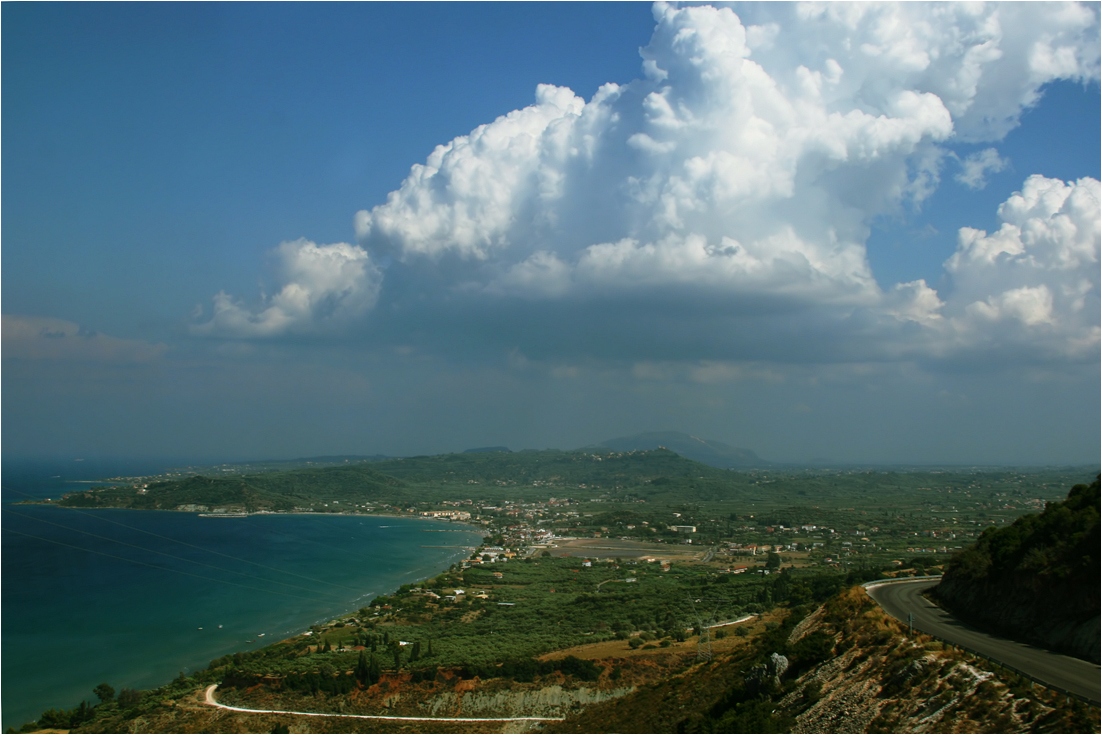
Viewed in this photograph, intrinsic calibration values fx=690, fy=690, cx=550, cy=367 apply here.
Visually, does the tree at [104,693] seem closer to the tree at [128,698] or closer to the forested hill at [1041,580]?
the tree at [128,698]

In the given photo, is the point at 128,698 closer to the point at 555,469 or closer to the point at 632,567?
the point at 632,567

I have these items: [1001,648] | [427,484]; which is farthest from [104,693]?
[427,484]

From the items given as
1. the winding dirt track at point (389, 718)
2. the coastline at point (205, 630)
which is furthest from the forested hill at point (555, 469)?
the winding dirt track at point (389, 718)

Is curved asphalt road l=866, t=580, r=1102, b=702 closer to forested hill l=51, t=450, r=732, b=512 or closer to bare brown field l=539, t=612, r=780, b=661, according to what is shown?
bare brown field l=539, t=612, r=780, b=661

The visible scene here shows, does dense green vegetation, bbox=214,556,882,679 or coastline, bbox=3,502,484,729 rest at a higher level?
dense green vegetation, bbox=214,556,882,679

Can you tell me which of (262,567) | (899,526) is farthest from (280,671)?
(899,526)

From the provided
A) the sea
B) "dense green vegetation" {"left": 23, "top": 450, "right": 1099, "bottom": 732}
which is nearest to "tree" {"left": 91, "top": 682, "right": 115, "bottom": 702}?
"dense green vegetation" {"left": 23, "top": 450, "right": 1099, "bottom": 732}
